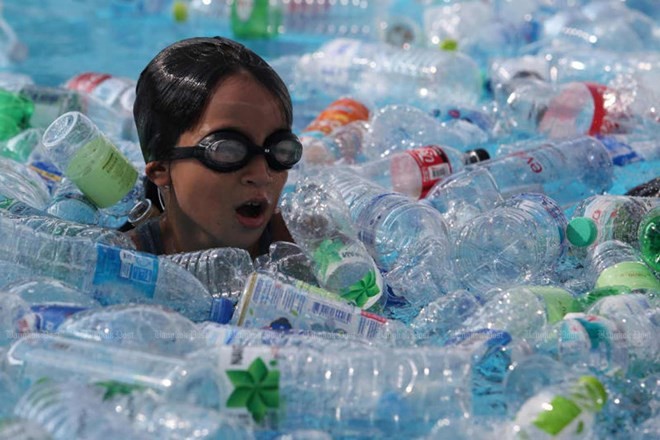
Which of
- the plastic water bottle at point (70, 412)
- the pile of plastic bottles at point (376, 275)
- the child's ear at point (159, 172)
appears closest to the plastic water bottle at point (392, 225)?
the pile of plastic bottles at point (376, 275)

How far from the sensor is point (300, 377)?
2.51 metres

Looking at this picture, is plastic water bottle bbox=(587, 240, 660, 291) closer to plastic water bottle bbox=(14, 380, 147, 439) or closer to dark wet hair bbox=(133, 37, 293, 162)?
dark wet hair bbox=(133, 37, 293, 162)

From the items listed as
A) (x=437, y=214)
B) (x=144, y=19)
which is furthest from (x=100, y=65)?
(x=437, y=214)

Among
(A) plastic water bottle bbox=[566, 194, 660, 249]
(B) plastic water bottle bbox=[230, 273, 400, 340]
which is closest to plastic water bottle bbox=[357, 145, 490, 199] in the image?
(A) plastic water bottle bbox=[566, 194, 660, 249]

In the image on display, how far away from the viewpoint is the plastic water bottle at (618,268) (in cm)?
322

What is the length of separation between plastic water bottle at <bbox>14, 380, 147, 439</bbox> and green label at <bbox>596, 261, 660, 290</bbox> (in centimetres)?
164

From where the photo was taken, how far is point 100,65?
288 inches

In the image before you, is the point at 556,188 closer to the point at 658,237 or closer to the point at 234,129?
the point at 658,237

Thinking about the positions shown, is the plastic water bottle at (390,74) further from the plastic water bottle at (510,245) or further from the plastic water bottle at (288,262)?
the plastic water bottle at (288,262)

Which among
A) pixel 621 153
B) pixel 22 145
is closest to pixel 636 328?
pixel 621 153

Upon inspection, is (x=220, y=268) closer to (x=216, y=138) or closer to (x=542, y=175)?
(x=216, y=138)

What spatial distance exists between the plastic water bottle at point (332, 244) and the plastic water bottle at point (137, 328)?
64 cm

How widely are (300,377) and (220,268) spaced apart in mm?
794

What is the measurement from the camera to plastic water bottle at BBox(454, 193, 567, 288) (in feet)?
11.5
